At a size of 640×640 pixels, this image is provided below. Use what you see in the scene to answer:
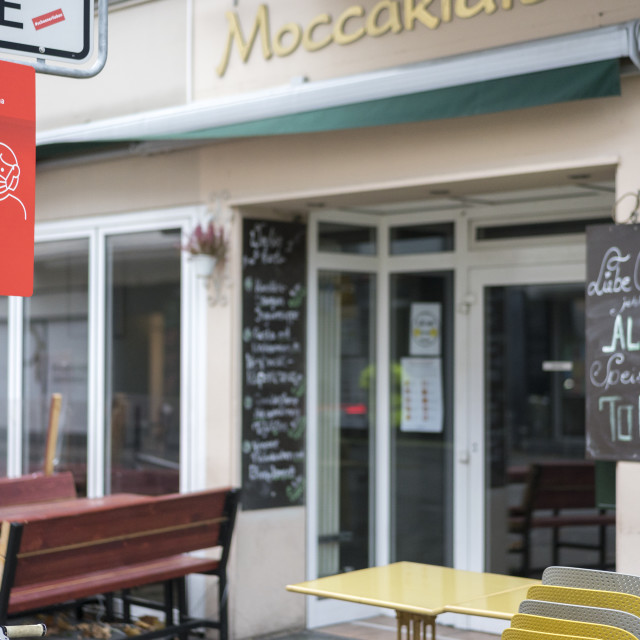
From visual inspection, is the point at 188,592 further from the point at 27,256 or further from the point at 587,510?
the point at 27,256

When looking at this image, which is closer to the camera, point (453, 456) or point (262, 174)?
point (262, 174)

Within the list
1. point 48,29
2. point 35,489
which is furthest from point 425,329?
point 48,29

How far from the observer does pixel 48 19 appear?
142 inches

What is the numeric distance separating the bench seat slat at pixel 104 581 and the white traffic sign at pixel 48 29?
2.98m

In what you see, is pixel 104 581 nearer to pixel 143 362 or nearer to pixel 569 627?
Answer: pixel 143 362

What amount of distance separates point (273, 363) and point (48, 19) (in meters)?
3.85

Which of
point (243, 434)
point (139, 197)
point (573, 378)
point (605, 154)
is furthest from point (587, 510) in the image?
point (139, 197)

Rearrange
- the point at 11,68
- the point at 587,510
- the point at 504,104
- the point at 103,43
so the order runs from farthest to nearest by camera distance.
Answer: the point at 587,510, the point at 504,104, the point at 103,43, the point at 11,68

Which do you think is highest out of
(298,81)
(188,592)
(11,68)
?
(298,81)

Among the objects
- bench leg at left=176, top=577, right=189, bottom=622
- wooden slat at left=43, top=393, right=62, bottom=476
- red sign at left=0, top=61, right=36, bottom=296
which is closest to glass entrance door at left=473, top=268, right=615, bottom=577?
bench leg at left=176, top=577, right=189, bottom=622

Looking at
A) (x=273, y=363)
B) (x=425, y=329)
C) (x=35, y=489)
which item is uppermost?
(x=425, y=329)

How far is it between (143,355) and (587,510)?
3385mm

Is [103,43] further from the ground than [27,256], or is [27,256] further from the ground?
[103,43]

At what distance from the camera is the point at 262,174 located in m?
6.84
